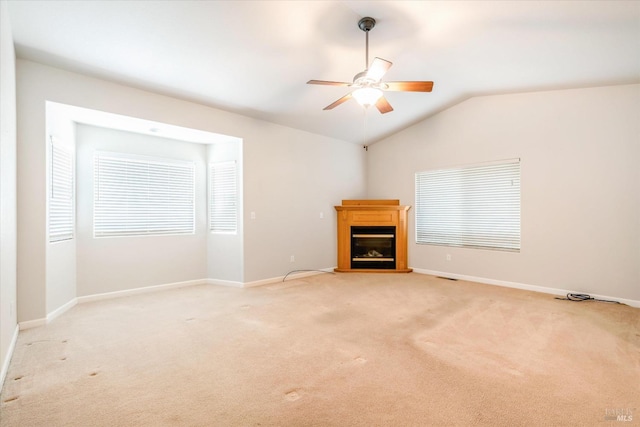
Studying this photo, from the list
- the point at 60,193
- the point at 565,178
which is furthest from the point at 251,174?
the point at 565,178

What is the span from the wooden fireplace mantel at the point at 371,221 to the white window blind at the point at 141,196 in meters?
2.83

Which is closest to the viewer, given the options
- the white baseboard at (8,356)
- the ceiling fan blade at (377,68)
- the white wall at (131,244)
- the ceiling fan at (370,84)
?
the white baseboard at (8,356)

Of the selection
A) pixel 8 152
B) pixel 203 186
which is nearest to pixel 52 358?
pixel 8 152

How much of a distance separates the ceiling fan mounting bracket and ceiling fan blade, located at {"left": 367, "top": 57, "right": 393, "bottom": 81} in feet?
1.94

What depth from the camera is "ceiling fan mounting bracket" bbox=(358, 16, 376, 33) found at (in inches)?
121

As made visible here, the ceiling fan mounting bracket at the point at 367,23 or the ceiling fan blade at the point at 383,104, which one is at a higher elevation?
the ceiling fan mounting bracket at the point at 367,23

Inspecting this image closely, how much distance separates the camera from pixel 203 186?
5.46 m

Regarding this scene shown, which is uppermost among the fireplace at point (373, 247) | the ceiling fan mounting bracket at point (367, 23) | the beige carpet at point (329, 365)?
the ceiling fan mounting bracket at point (367, 23)

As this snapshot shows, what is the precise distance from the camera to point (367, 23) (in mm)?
3113

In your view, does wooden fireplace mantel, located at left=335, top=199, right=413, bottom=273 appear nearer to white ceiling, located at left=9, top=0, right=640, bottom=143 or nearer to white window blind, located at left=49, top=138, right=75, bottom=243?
white ceiling, located at left=9, top=0, right=640, bottom=143

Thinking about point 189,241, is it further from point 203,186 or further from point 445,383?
point 445,383

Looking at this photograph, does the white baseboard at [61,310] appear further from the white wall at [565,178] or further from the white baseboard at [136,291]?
the white wall at [565,178]

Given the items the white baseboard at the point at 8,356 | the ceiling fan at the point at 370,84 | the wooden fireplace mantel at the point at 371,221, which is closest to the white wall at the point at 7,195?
the white baseboard at the point at 8,356

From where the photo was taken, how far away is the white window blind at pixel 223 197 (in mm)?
5215
